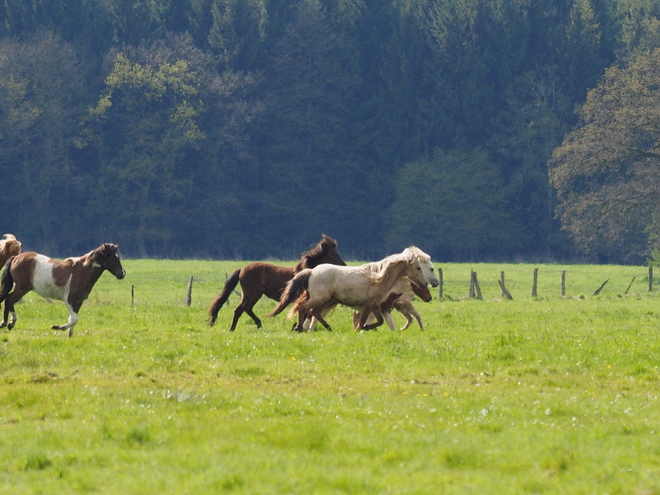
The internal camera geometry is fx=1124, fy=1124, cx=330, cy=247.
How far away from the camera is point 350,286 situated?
2150 cm

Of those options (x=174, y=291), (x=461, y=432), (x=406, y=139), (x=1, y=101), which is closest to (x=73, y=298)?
(x=461, y=432)

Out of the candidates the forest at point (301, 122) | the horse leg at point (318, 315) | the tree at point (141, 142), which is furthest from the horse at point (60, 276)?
the tree at point (141, 142)

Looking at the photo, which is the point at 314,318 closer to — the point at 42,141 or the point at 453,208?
the point at 42,141

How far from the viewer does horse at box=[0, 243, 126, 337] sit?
66.7ft

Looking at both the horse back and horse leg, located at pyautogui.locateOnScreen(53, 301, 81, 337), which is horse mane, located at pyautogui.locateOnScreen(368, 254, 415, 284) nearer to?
the horse back

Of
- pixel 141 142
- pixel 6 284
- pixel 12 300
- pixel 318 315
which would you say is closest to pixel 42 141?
pixel 141 142

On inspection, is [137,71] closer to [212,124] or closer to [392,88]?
[212,124]

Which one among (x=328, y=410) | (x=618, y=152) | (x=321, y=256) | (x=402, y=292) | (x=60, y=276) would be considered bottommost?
(x=328, y=410)

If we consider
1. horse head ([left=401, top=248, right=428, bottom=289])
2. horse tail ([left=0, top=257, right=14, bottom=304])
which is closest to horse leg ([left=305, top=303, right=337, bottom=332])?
horse head ([left=401, top=248, right=428, bottom=289])

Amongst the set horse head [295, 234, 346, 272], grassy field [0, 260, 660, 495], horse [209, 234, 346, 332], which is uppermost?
horse head [295, 234, 346, 272]

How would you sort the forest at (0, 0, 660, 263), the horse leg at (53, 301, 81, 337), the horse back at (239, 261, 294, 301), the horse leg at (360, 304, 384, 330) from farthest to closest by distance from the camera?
the forest at (0, 0, 660, 263) → the horse back at (239, 261, 294, 301) → the horse leg at (360, 304, 384, 330) → the horse leg at (53, 301, 81, 337)

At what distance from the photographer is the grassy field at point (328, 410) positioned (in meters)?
9.59

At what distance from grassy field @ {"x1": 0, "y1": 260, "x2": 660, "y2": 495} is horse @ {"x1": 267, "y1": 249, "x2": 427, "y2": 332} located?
0.71 metres

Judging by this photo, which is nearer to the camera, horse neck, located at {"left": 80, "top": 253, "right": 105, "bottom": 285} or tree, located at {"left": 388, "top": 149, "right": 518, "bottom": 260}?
horse neck, located at {"left": 80, "top": 253, "right": 105, "bottom": 285}
